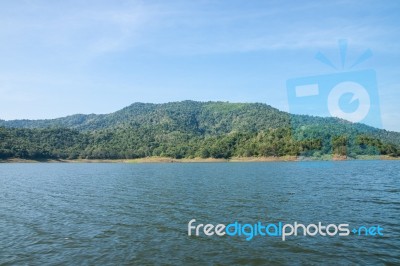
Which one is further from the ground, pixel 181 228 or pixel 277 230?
pixel 181 228

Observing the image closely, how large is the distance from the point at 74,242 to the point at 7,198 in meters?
31.1

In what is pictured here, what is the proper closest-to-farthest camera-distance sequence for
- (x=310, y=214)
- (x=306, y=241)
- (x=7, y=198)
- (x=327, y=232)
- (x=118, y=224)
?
(x=306, y=241)
(x=327, y=232)
(x=118, y=224)
(x=310, y=214)
(x=7, y=198)

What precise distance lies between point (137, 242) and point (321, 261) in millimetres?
13121

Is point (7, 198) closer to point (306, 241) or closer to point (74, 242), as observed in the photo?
point (74, 242)

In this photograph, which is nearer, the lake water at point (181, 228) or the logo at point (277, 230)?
the lake water at point (181, 228)

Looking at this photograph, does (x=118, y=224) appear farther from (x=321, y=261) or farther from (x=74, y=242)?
(x=321, y=261)

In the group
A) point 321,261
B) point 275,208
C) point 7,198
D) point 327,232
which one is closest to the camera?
point 321,261

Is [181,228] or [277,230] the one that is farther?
[181,228]

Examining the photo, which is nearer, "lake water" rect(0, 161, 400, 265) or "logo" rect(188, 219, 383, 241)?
"lake water" rect(0, 161, 400, 265)

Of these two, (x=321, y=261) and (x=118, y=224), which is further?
(x=118, y=224)

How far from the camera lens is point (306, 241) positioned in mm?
25156

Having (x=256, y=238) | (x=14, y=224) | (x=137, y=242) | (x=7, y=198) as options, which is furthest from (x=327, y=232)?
(x=7, y=198)

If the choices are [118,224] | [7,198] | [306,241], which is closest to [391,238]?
[306,241]

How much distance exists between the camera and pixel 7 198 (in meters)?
49.7
